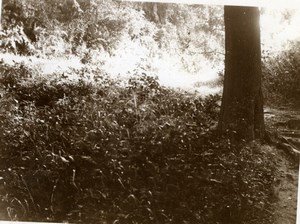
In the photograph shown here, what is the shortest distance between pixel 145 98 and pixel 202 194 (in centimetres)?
102

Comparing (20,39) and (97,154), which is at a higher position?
(20,39)

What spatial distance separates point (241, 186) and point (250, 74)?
1.02 metres

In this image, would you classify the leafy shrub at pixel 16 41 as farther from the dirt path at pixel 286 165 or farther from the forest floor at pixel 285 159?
the dirt path at pixel 286 165

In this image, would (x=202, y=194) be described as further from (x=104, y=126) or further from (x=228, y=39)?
(x=228, y=39)

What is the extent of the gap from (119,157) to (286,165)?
153cm

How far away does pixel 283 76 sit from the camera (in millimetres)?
3680

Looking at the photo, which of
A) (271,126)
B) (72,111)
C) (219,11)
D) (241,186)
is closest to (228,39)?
(219,11)

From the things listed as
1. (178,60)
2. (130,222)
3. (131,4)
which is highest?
(131,4)

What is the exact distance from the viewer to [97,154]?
3.64 metres

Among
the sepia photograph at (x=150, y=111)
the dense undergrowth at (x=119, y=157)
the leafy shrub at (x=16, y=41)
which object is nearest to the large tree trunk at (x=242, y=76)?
the sepia photograph at (x=150, y=111)

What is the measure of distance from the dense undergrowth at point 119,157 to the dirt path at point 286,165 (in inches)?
4.1

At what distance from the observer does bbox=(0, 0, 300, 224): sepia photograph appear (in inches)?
142

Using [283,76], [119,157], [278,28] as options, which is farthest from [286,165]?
[119,157]

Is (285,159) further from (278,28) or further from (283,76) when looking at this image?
(278,28)
